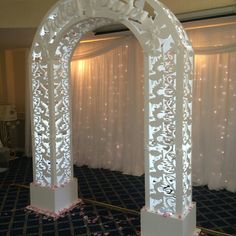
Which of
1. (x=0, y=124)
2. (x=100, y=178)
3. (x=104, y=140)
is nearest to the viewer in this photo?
(x=100, y=178)

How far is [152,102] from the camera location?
2805 mm

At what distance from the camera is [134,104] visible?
194 inches

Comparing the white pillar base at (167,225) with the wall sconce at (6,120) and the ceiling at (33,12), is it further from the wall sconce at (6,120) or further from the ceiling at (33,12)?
the wall sconce at (6,120)

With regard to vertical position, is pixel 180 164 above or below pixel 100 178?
above

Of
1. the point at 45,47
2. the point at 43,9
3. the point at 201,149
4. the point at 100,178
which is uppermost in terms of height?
the point at 43,9

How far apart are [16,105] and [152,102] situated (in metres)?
5.02

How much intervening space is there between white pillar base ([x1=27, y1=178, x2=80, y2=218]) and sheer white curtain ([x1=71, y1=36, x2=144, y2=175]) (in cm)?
149

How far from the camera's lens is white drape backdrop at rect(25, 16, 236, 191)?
413 cm

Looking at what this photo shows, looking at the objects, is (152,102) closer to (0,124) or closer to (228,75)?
(228,75)

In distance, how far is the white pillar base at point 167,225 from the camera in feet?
9.14

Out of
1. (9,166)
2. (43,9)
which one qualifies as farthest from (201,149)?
(9,166)

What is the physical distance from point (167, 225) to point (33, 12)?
11.2 ft

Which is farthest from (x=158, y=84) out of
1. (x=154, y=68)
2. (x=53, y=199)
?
(x=53, y=199)

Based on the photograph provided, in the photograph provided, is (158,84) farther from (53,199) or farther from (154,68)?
(53,199)
